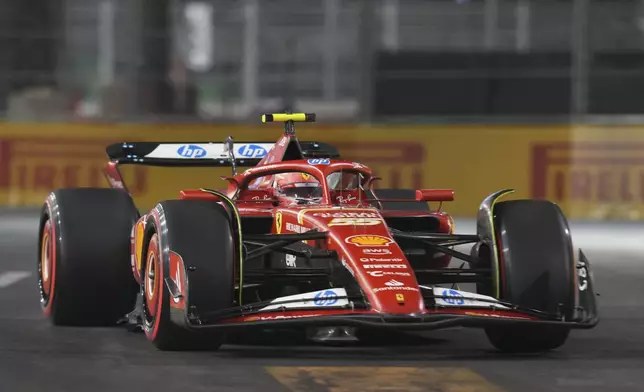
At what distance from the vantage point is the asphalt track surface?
853cm

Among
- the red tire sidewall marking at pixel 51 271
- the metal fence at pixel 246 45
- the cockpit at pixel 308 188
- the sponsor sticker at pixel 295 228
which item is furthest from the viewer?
the metal fence at pixel 246 45

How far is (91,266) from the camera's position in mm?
11469

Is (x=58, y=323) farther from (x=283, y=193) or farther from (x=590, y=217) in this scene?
(x=590, y=217)

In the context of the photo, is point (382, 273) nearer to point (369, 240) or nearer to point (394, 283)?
point (394, 283)

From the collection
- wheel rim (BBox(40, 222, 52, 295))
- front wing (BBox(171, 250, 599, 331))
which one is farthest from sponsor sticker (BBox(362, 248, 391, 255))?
wheel rim (BBox(40, 222, 52, 295))

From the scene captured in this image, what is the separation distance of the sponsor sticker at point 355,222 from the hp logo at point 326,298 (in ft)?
2.16

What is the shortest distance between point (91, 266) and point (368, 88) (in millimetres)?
14956

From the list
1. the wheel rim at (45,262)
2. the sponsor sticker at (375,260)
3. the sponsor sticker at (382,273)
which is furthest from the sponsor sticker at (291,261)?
the wheel rim at (45,262)

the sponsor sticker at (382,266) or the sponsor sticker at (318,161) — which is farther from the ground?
the sponsor sticker at (318,161)

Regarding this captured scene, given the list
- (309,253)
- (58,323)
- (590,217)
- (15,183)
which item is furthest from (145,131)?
(309,253)

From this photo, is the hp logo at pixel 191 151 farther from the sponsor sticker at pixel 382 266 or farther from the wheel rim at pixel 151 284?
the sponsor sticker at pixel 382 266

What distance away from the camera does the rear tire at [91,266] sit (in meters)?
11.4

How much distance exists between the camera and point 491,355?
9.87 meters

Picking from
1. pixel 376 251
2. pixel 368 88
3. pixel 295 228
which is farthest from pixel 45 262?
pixel 368 88
